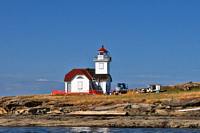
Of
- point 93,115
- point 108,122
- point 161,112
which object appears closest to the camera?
point 108,122

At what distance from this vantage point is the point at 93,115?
58281 millimetres

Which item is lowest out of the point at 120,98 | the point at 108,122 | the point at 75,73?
the point at 108,122

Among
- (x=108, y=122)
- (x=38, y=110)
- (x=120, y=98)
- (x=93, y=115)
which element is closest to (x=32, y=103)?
(x=38, y=110)

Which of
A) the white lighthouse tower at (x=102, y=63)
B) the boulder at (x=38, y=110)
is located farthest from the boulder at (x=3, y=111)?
the white lighthouse tower at (x=102, y=63)

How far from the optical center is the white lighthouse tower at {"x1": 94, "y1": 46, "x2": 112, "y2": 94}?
267 feet

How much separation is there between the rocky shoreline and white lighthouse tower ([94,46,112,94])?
10.8 m

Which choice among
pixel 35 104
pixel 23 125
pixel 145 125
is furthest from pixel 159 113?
pixel 35 104

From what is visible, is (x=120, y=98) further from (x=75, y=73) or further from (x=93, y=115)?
(x=75, y=73)

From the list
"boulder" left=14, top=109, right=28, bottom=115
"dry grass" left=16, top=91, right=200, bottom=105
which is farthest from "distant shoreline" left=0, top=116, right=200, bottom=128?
"boulder" left=14, top=109, right=28, bottom=115

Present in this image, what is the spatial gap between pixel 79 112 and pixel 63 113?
9.50 ft

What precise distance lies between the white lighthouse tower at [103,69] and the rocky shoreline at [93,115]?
10769mm

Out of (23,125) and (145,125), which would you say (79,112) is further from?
(145,125)

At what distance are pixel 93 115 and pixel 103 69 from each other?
2513 cm

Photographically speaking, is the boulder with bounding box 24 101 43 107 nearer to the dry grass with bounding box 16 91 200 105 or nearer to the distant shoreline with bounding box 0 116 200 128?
the dry grass with bounding box 16 91 200 105
